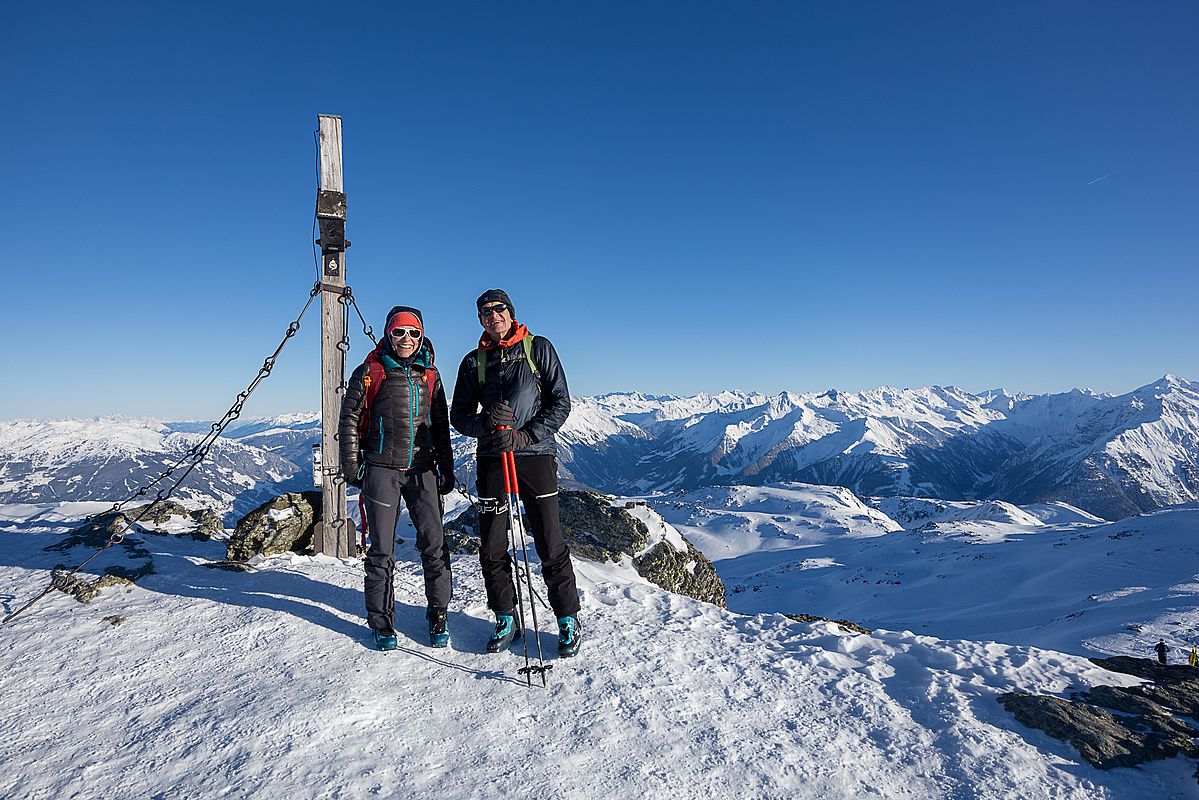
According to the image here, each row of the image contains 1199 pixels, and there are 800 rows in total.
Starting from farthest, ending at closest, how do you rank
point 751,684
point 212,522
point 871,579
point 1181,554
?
point 871,579, point 1181,554, point 212,522, point 751,684

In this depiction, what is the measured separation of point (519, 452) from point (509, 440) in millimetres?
324

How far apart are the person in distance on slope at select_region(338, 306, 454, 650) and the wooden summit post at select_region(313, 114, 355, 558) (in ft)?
10.2

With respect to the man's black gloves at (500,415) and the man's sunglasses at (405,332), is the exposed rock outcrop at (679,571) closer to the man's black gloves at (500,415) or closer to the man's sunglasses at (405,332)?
the man's black gloves at (500,415)

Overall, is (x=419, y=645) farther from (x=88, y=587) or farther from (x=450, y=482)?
(x=88, y=587)

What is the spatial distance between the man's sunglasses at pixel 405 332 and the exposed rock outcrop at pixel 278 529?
5219 mm

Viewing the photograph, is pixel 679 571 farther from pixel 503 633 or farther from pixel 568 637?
pixel 503 633

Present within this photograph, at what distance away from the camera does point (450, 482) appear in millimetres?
7062

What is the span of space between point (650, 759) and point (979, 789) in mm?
2464

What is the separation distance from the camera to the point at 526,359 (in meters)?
6.32

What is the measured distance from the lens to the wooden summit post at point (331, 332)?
9297mm

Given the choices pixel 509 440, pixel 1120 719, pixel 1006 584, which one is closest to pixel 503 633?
pixel 509 440

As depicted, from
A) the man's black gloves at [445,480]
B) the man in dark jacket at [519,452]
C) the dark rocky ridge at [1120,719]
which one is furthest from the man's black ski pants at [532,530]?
the dark rocky ridge at [1120,719]

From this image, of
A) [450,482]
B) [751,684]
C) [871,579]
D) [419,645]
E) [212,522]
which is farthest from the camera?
[871,579]

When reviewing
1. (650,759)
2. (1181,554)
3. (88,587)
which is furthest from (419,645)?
(1181,554)
